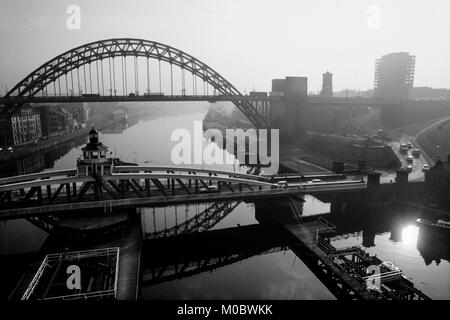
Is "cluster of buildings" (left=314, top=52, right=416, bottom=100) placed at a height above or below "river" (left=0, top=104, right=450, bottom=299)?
above

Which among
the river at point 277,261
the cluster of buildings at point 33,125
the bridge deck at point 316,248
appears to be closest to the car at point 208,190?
the river at point 277,261

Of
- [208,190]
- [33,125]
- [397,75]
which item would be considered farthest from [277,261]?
[397,75]

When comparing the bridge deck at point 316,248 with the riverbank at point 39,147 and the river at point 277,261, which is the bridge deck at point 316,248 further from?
the riverbank at point 39,147

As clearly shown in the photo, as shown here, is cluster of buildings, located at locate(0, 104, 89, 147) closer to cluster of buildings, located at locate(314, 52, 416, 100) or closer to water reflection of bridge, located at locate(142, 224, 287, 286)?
water reflection of bridge, located at locate(142, 224, 287, 286)

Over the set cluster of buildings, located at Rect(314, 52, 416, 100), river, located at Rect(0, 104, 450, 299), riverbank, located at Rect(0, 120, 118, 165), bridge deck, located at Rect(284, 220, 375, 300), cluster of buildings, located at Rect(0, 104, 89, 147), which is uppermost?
cluster of buildings, located at Rect(314, 52, 416, 100)

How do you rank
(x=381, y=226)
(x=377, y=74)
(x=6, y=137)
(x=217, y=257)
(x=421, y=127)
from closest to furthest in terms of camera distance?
1. (x=217, y=257)
2. (x=381, y=226)
3. (x=6, y=137)
4. (x=421, y=127)
5. (x=377, y=74)

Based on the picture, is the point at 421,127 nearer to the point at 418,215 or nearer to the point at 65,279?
the point at 418,215

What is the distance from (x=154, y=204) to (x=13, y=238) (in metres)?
12.9

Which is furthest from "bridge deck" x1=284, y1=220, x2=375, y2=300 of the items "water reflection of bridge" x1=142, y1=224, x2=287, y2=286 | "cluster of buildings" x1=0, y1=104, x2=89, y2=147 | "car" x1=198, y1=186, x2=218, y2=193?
"cluster of buildings" x1=0, y1=104, x2=89, y2=147

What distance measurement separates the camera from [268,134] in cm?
8919

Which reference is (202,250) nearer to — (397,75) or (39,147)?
(39,147)

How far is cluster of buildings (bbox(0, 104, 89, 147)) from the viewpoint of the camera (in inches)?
2931

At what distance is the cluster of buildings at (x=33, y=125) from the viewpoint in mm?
74438
